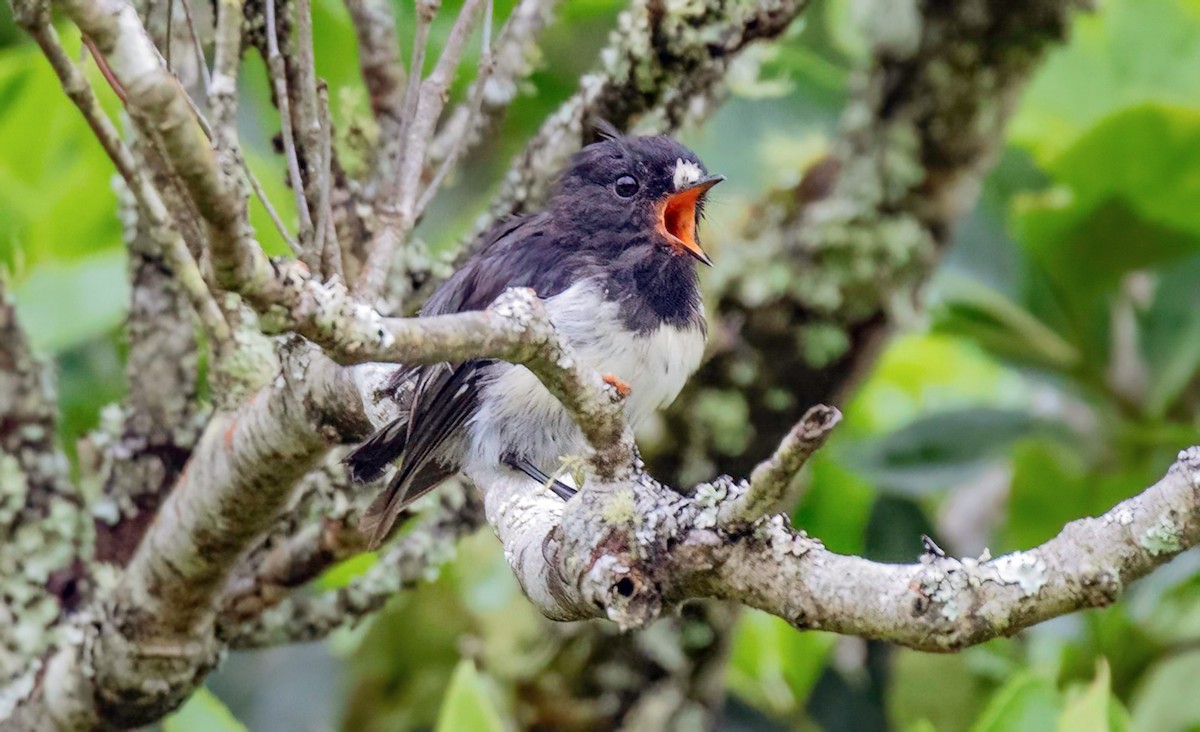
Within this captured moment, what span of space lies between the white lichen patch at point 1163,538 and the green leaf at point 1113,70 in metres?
2.52

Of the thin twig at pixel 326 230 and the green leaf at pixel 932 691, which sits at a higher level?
the thin twig at pixel 326 230

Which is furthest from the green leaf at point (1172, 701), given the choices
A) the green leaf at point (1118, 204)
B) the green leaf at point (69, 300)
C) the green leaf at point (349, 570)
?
the green leaf at point (69, 300)

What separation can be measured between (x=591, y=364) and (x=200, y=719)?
0.94 metres

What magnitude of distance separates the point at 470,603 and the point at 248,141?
1.56 metres

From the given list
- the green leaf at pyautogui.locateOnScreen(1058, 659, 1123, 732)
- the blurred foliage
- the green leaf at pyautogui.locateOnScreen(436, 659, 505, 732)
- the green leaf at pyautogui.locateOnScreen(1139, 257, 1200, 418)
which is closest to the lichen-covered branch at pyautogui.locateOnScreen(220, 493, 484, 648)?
the green leaf at pyautogui.locateOnScreen(436, 659, 505, 732)

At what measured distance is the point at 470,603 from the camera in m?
3.23

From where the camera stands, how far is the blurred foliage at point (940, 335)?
3080 mm

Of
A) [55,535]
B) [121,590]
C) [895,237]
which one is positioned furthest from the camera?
[895,237]

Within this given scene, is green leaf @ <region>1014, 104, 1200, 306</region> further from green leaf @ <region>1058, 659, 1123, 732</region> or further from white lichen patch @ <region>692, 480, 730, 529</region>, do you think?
white lichen patch @ <region>692, 480, 730, 529</region>

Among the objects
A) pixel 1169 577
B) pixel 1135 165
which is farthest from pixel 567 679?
pixel 1135 165

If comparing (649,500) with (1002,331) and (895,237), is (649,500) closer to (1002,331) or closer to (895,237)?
(895,237)

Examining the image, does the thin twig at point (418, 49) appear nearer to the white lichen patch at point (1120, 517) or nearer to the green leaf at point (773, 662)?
the white lichen patch at point (1120, 517)

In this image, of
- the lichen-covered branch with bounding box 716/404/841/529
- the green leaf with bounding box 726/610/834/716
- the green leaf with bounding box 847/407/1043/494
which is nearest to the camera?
the lichen-covered branch with bounding box 716/404/841/529

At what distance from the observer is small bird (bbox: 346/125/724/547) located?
7.31 ft
